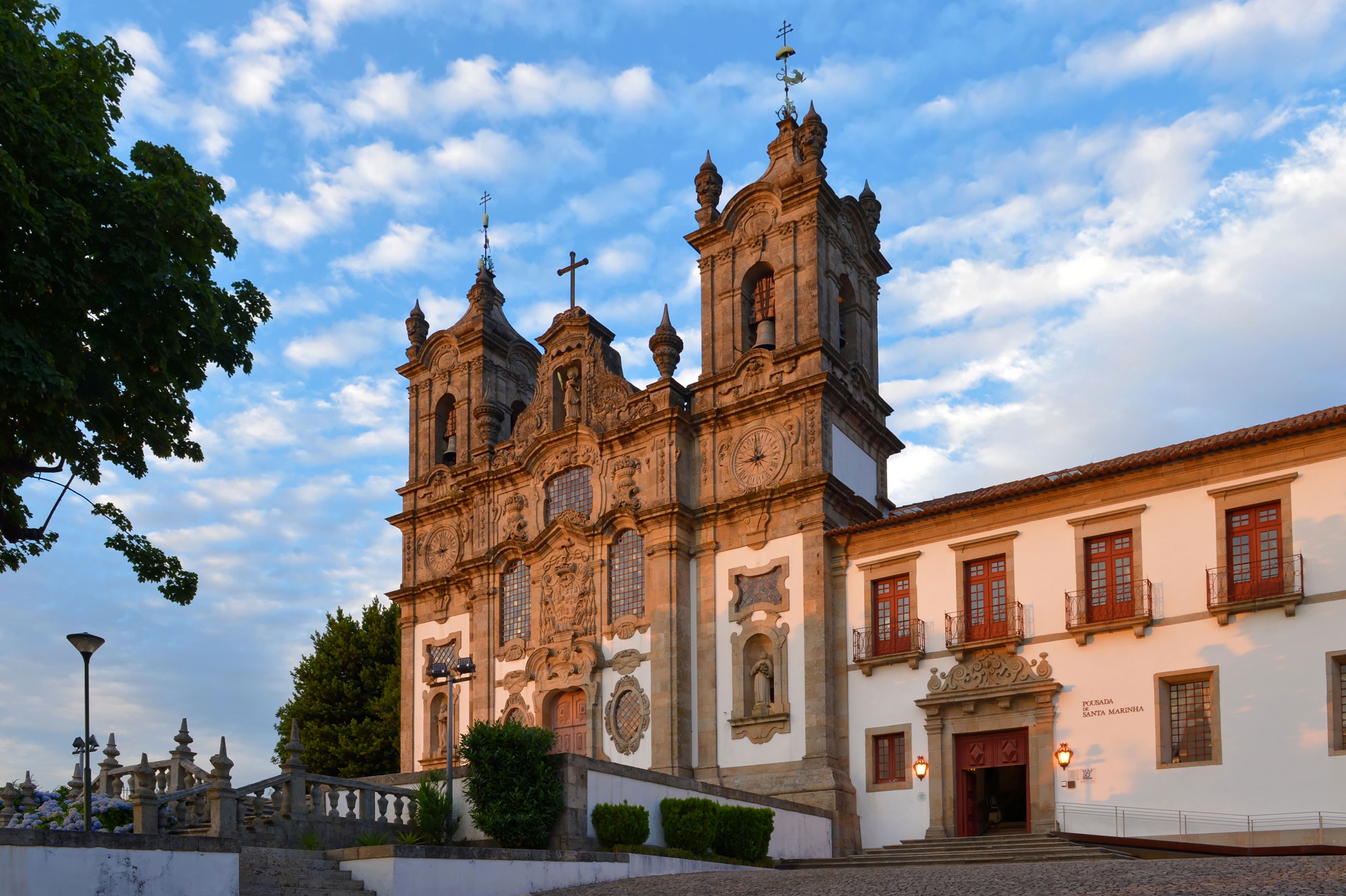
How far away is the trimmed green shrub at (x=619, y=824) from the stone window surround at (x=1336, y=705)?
39.4 feet

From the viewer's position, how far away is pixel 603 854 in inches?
827

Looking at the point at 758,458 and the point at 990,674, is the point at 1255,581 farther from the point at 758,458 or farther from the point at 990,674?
the point at 758,458

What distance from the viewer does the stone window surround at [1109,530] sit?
1003 inches

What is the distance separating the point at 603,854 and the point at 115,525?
9.43 meters

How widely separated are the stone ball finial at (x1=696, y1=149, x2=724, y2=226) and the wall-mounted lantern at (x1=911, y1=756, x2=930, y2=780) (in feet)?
49.2

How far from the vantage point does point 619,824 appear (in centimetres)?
2212

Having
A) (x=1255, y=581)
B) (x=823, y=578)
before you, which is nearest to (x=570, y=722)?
(x=823, y=578)

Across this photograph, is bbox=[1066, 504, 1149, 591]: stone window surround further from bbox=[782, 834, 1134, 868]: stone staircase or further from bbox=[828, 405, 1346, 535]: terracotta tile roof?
bbox=[782, 834, 1134, 868]: stone staircase

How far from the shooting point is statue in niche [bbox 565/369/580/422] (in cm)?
3491

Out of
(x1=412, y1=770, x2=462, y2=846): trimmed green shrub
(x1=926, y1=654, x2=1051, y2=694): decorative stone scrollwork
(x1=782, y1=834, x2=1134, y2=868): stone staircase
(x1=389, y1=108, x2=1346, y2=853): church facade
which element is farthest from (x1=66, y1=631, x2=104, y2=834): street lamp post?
(x1=926, y1=654, x2=1051, y2=694): decorative stone scrollwork

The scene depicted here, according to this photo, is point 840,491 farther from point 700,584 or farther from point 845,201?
point 845,201

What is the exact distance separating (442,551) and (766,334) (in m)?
12.3

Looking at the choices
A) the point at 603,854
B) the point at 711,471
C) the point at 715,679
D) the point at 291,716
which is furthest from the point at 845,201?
the point at 291,716

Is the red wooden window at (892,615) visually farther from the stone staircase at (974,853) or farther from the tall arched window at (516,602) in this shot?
the tall arched window at (516,602)
